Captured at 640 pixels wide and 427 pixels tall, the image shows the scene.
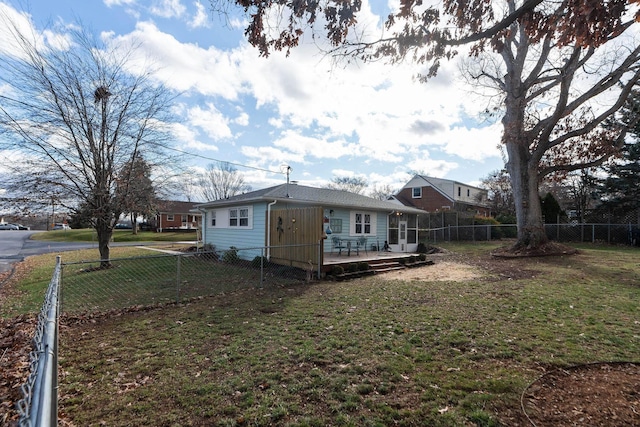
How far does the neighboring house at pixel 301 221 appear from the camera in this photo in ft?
34.7

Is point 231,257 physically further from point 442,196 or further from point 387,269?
point 442,196

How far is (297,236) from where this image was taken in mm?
10562

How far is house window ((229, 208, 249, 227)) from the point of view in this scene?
547 inches

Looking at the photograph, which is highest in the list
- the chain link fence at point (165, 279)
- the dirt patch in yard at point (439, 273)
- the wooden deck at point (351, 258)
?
the wooden deck at point (351, 258)

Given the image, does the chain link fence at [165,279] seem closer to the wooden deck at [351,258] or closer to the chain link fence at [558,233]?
the wooden deck at [351,258]

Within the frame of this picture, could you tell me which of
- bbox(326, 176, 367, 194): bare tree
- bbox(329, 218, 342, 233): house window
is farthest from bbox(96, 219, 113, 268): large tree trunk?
bbox(326, 176, 367, 194): bare tree

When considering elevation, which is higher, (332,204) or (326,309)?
(332,204)

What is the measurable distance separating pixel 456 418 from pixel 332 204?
10.8 m

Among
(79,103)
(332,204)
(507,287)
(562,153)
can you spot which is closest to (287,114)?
(332,204)

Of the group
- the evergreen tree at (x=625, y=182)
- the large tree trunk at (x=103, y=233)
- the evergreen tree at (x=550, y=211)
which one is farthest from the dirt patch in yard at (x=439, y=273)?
the evergreen tree at (x=625, y=182)

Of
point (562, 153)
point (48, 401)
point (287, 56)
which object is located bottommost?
point (48, 401)

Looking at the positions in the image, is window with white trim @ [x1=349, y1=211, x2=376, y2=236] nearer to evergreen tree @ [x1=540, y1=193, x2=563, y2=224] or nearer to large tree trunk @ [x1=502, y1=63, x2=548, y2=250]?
large tree trunk @ [x1=502, y1=63, x2=548, y2=250]

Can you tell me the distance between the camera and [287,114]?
637 inches

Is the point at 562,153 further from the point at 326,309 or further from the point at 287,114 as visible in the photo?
the point at 326,309
